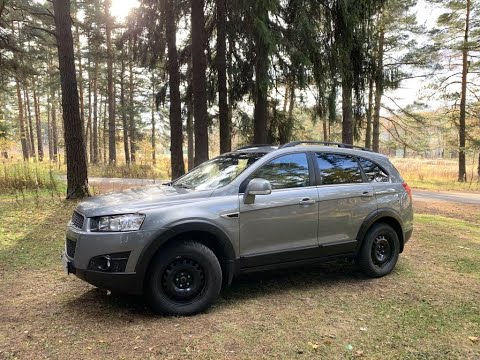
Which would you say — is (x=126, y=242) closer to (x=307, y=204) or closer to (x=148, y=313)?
(x=148, y=313)

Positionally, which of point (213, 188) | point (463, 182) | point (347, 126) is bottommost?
point (463, 182)

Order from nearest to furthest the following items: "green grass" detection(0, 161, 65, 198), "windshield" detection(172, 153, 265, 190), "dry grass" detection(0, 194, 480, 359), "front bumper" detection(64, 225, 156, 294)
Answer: "dry grass" detection(0, 194, 480, 359) → "front bumper" detection(64, 225, 156, 294) → "windshield" detection(172, 153, 265, 190) → "green grass" detection(0, 161, 65, 198)

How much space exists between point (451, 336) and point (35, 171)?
12.1 m

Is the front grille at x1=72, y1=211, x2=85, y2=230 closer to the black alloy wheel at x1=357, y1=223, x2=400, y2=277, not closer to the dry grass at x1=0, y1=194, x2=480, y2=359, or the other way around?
the dry grass at x1=0, y1=194, x2=480, y2=359

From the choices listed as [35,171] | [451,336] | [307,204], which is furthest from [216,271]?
[35,171]

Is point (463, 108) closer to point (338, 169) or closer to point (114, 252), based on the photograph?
point (338, 169)

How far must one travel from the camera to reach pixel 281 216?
182 inches

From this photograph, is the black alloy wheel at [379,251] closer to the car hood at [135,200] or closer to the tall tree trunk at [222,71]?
the car hood at [135,200]

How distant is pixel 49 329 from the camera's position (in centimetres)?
374

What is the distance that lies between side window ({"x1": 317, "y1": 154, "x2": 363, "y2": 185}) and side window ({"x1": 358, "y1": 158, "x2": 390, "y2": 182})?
0.13 m

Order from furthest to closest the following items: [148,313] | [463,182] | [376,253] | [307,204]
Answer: [463,182] → [376,253] → [307,204] → [148,313]

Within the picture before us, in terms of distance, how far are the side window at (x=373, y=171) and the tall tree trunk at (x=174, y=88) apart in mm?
7847

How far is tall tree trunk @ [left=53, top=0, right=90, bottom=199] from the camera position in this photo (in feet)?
34.2

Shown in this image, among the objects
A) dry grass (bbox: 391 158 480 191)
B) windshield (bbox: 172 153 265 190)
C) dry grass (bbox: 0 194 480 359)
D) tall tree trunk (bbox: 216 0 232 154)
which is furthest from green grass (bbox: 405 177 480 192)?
windshield (bbox: 172 153 265 190)
